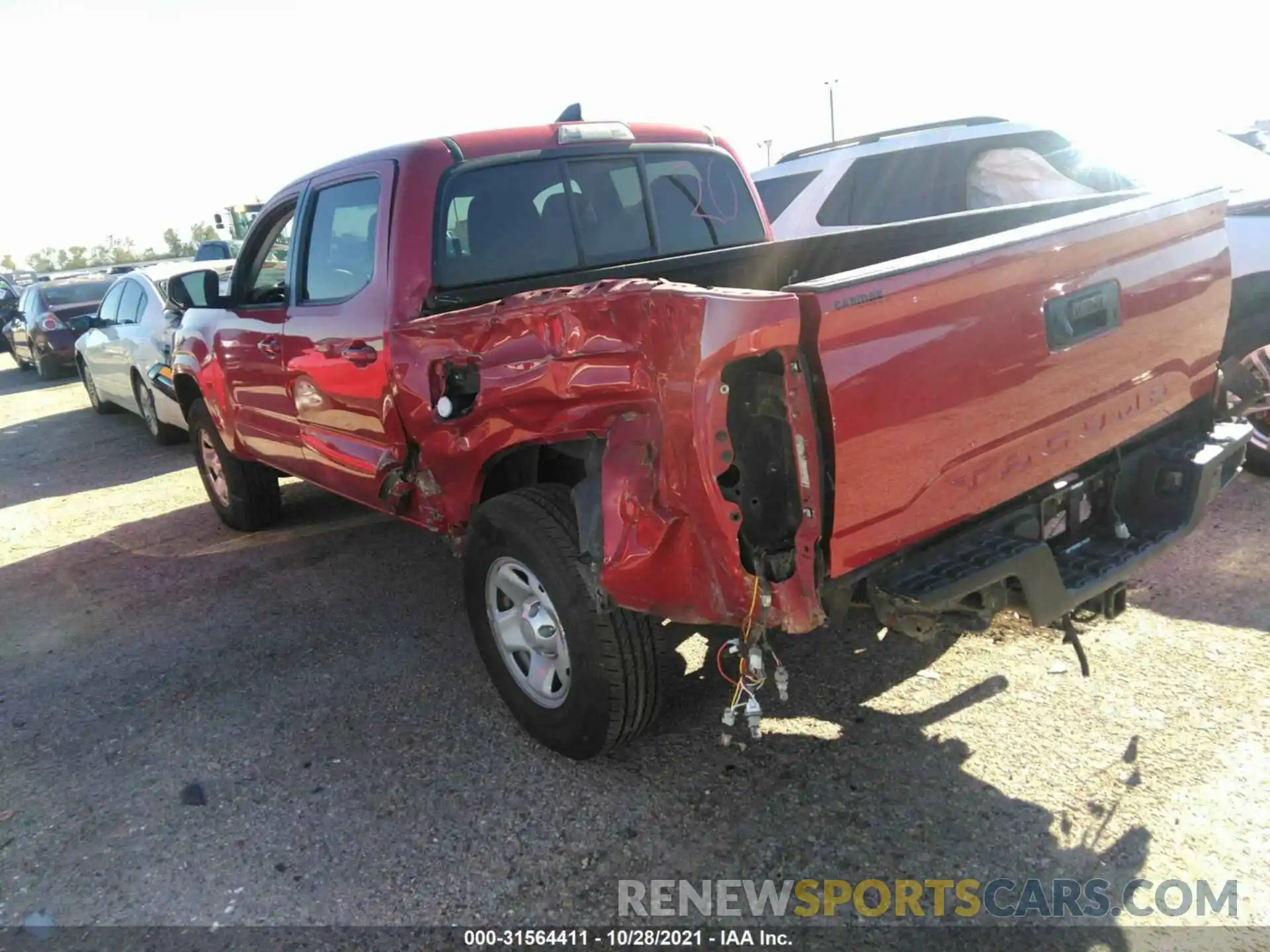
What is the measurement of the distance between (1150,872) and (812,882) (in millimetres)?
876

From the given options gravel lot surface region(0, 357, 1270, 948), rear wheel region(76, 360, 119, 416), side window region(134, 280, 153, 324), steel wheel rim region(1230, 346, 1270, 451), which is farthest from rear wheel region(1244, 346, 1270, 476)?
rear wheel region(76, 360, 119, 416)

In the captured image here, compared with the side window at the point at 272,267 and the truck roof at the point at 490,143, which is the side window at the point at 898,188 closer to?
the truck roof at the point at 490,143

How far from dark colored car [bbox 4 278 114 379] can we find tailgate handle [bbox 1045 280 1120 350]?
49.9 ft

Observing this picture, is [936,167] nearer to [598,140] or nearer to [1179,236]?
[598,140]

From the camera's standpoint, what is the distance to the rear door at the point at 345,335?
364 centimetres

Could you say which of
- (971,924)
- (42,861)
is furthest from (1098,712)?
(42,861)

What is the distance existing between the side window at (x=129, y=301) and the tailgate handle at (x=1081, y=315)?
8756 millimetres

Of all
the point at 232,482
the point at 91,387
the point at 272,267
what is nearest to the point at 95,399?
the point at 91,387

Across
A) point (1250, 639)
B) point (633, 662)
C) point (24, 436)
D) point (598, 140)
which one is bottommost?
point (24, 436)

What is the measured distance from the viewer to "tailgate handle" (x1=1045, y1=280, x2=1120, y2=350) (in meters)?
2.56

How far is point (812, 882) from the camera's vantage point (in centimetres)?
252

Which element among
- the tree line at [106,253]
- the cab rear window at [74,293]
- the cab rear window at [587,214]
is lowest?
the tree line at [106,253]

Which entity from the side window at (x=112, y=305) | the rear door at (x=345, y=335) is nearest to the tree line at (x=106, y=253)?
the side window at (x=112, y=305)

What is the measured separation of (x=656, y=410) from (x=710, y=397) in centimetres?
22
